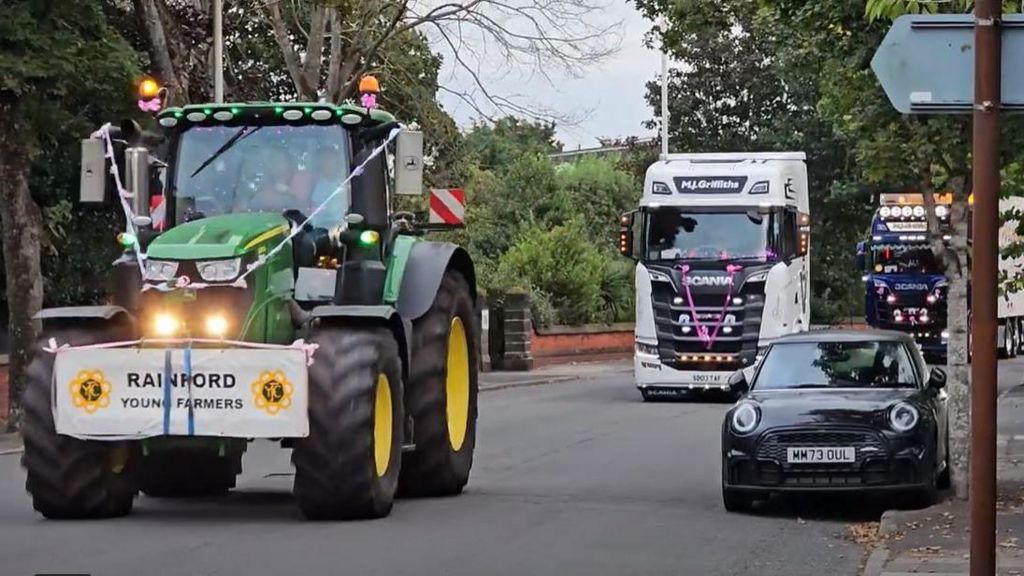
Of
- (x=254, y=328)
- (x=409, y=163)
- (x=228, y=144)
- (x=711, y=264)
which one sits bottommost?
(x=254, y=328)

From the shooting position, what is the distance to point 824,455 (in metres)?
14.7

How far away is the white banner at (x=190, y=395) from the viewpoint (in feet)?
42.4

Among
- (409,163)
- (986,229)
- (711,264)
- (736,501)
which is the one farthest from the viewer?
(711,264)

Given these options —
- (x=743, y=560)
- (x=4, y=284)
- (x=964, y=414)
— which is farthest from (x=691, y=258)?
(x=743, y=560)

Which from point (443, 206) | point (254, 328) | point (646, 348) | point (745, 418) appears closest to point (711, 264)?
point (646, 348)

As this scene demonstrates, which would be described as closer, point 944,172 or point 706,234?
point 944,172

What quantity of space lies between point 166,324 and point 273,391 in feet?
3.77

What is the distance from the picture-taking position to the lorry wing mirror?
47.0 ft

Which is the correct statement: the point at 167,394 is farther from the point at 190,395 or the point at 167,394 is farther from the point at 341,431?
the point at 341,431

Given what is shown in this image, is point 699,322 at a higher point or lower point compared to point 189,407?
higher

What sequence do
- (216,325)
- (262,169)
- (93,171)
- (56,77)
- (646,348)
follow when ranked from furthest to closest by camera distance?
(646,348), (56,77), (262,169), (93,171), (216,325)

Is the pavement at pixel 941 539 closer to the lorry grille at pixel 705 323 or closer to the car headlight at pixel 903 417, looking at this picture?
the car headlight at pixel 903 417

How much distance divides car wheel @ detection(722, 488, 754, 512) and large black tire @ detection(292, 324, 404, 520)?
10.3 feet

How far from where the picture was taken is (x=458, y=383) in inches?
662
